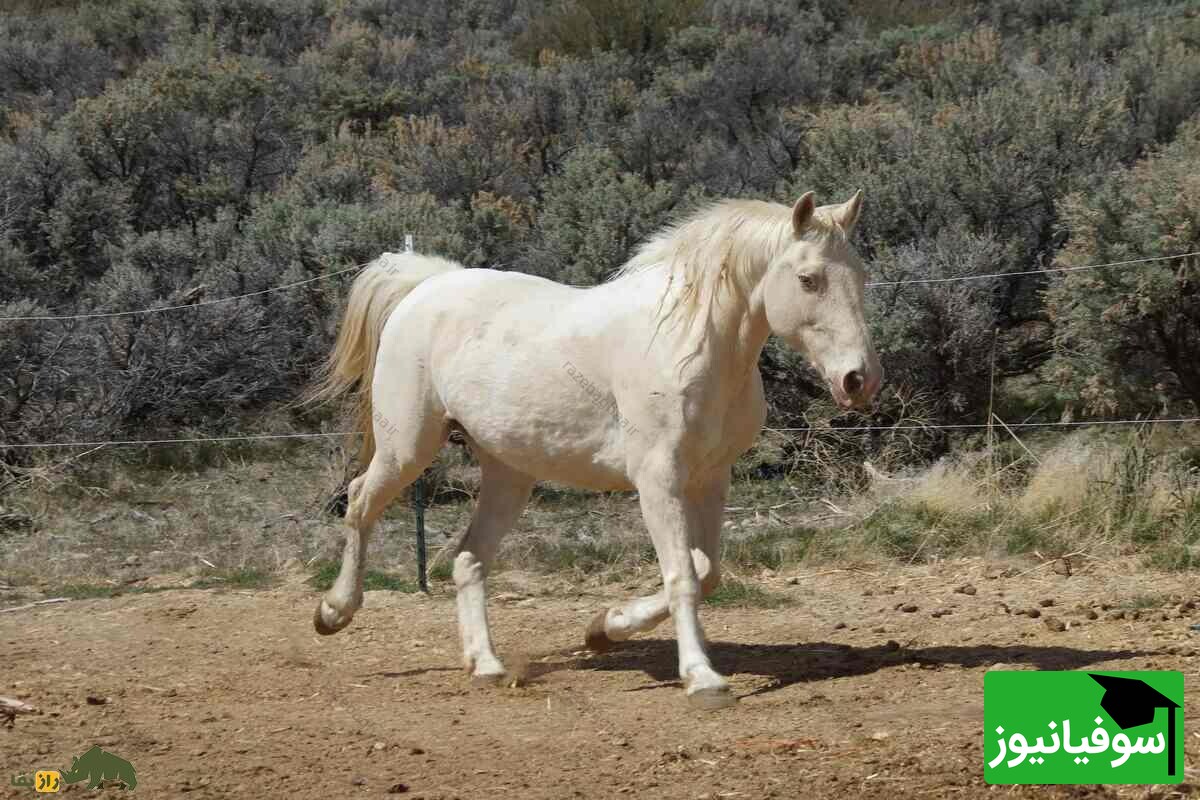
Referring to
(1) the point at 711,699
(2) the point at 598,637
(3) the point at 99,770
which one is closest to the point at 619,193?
(2) the point at 598,637

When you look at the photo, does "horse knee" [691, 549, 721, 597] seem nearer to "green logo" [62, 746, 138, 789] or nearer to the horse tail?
the horse tail

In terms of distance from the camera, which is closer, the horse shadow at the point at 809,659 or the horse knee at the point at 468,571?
the horse shadow at the point at 809,659

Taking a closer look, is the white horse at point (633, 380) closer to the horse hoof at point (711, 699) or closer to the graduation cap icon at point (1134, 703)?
the horse hoof at point (711, 699)

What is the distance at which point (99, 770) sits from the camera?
14.8 feet

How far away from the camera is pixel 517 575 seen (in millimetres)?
8453

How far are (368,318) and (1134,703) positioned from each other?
4.25 metres

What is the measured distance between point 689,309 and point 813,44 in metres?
19.4

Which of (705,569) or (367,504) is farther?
(367,504)


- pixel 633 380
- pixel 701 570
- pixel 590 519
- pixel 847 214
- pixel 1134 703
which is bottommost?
pixel 590 519

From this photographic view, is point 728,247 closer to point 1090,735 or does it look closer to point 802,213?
point 802,213

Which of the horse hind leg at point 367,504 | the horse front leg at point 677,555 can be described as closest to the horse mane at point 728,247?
the horse front leg at point 677,555

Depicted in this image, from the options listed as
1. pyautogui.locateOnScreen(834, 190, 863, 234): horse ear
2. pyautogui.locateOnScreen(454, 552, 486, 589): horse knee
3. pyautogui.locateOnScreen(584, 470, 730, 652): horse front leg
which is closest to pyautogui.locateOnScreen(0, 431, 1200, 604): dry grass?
pyautogui.locateOnScreen(454, 552, 486, 589): horse knee

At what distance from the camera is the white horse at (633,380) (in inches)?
213

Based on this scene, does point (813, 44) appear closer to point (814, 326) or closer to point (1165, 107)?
point (1165, 107)
